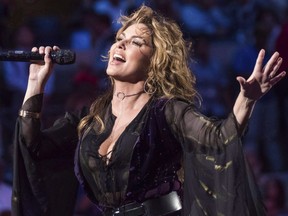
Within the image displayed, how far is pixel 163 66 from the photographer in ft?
17.0

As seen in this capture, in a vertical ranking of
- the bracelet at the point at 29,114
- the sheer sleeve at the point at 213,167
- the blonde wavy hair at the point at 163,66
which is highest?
the blonde wavy hair at the point at 163,66

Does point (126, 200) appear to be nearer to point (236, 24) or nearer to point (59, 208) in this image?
point (59, 208)

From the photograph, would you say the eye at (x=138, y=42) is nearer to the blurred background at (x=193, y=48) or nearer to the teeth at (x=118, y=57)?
the teeth at (x=118, y=57)

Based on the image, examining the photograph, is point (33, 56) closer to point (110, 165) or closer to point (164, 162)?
point (110, 165)

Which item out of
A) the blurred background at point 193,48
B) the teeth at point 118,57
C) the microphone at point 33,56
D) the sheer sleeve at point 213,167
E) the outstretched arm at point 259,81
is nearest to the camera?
the outstretched arm at point 259,81

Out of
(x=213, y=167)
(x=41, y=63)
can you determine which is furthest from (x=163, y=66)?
(x=213, y=167)

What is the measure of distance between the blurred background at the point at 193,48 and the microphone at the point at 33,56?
3.13 metres

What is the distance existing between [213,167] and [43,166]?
1.05 m

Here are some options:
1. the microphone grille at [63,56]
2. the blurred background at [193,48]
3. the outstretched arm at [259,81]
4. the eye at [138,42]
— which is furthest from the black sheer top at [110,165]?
the blurred background at [193,48]

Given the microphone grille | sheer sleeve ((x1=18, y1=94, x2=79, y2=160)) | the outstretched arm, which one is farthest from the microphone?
the outstretched arm

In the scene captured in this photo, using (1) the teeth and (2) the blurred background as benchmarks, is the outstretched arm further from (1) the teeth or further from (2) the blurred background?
(2) the blurred background

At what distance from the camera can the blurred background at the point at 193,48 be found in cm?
869

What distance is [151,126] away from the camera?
16.4 ft

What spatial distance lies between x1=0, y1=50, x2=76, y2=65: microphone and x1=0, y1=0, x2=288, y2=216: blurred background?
3.13 m
